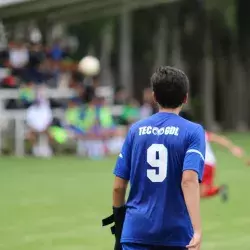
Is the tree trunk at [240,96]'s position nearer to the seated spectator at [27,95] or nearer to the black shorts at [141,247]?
the seated spectator at [27,95]

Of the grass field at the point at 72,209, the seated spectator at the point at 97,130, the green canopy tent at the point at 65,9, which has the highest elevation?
the green canopy tent at the point at 65,9

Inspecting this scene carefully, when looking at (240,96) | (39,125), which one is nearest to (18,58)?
(39,125)

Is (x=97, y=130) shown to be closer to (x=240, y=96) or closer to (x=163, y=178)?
(x=163, y=178)

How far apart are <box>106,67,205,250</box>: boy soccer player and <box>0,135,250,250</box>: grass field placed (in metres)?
5.15

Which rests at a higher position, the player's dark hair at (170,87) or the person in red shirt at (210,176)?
the player's dark hair at (170,87)

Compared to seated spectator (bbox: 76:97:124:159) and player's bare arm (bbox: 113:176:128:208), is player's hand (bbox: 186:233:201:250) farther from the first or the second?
seated spectator (bbox: 76:97:124:159)

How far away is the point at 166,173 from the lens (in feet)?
19.5

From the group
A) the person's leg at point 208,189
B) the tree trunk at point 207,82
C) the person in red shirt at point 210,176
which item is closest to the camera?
the person in red shirt at point 210,176

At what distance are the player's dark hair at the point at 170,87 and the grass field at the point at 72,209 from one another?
17.5 ft

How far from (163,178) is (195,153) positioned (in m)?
0.25

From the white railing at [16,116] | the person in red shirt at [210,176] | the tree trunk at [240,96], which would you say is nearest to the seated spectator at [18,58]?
the white railing at [16,116]

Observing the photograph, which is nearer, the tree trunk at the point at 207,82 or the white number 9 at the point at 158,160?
the white number 9 at the point at 158,160

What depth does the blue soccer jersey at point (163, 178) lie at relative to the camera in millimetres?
5914

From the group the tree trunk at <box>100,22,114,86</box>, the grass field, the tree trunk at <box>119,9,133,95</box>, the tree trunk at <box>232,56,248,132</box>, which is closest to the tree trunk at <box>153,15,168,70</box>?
the tree trunk at <box>100,22,114,86</box>
